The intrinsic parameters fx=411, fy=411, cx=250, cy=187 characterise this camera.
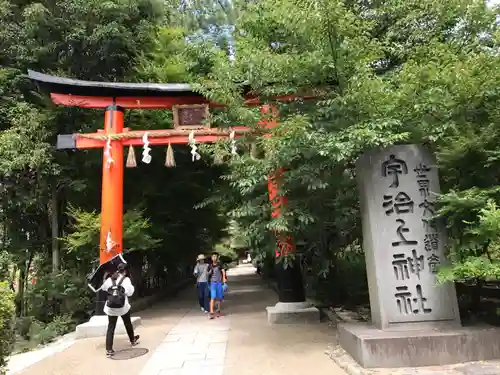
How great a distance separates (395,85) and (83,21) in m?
9.53

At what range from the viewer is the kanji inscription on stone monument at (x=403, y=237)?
6.07 m

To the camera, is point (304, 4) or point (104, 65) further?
point (104, 65)

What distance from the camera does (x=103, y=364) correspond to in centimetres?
663

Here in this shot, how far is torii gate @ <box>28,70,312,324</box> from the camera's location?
31.8 ft

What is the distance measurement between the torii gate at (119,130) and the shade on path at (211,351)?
1.49 m

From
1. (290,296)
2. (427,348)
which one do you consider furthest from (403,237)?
(290,296)

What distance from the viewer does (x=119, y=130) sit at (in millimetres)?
10289

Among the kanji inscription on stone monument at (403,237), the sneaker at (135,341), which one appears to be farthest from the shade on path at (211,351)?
the kanji inscription on stone monument at (403,237)

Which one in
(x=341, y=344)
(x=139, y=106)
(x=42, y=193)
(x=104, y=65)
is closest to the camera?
(x=341, y=344)

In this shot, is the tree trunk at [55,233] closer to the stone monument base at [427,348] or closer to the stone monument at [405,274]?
the stone monument at [405,274]

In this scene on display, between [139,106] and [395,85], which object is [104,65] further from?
[395,85]

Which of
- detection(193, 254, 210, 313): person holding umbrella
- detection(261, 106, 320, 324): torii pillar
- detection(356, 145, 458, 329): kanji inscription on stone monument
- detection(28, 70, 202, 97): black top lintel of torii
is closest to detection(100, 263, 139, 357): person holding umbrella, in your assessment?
detection(261, 106, 320, 324): torii pillar

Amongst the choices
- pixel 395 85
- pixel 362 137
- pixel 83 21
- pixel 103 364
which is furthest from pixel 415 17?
pixel 103 364

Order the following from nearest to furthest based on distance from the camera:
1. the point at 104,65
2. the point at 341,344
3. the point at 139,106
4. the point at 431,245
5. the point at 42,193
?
the point at 431,245, the point at 341,344, the point at 139,106, the point at 42,193, the point at 104,65
